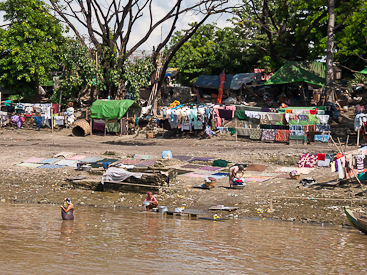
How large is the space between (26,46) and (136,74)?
889 cm

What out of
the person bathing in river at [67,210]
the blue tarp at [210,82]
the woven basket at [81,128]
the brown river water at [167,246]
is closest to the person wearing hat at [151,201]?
the brown river water at [167,246]

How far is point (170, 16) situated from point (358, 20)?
14564mm

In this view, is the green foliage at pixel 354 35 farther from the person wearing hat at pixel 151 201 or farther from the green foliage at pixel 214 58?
the person wearing hat at pixel 151 201

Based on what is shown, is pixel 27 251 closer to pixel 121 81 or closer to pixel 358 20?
pixel 121 81

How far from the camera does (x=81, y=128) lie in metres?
29.5

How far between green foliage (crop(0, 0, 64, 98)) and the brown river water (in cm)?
2298

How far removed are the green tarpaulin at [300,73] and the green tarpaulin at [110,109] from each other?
11486 millimetres

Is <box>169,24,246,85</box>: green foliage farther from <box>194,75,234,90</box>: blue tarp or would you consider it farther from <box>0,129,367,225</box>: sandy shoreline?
<box>0,129,367,225</box>: sandy shoreline

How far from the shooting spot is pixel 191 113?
26297 millimetres

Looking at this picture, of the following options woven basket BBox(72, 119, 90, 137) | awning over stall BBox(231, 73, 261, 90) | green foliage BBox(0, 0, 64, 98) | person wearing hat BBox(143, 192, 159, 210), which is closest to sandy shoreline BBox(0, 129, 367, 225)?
person wearing hat BBox(143, 192, 159, 210)

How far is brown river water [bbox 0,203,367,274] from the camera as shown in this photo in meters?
7.98

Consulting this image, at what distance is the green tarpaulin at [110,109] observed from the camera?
28703mm

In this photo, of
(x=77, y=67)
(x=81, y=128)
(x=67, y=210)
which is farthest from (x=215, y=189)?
(x=77, y=67)

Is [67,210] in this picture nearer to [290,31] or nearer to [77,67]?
[77,67]
